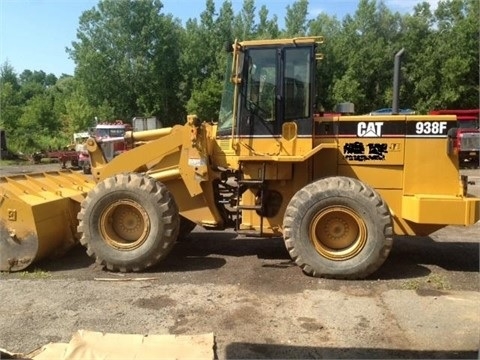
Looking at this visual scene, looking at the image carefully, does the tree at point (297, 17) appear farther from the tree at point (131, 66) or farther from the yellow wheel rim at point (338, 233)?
the yellow wheel rim at point (338, 233)

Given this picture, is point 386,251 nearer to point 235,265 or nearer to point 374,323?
point 374,323

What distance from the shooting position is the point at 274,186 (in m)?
7.07

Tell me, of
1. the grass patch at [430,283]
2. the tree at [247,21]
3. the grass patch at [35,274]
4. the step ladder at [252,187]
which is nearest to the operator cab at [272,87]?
the step ladder at [252,187]

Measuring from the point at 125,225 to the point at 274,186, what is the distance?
200cm

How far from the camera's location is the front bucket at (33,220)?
6.55 metres

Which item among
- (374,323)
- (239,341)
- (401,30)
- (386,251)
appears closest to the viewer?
(239,341)

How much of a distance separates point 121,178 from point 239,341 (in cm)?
304

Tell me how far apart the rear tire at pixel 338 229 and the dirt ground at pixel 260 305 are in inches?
7.9

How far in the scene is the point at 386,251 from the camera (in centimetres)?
625

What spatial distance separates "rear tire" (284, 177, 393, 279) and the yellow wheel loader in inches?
0.5

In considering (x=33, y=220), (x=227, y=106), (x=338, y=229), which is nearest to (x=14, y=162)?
(x=33, y=220)

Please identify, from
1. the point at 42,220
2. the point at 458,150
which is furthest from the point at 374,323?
the point at 42,220

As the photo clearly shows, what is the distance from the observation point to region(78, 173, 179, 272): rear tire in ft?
21.9

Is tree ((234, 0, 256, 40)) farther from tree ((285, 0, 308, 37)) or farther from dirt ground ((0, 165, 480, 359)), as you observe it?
dirt ground ((0, 165, 480, 359))
